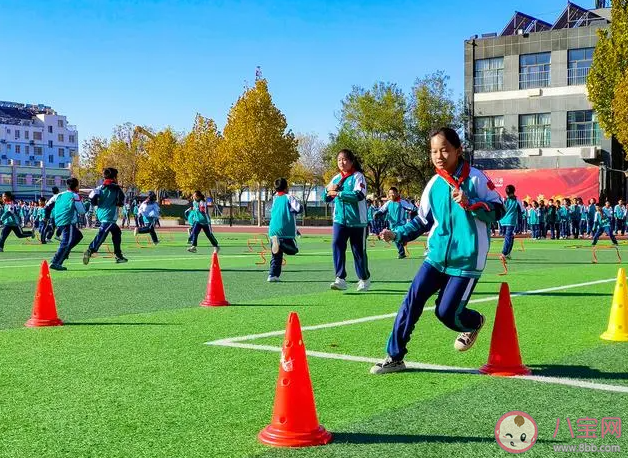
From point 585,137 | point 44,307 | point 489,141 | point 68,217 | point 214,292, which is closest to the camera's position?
point 44,307

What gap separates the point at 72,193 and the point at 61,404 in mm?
12289

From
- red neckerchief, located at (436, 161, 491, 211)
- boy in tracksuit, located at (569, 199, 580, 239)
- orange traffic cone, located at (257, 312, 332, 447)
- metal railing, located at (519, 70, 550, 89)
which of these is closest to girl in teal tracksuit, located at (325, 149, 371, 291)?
red neckerchief, located at (436, 161, 491, 211)

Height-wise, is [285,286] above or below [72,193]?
below

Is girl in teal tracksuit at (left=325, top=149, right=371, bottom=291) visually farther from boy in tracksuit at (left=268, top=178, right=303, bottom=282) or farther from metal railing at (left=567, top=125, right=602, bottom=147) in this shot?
metal railing at (left=567, top=125, right=602, bottom=147)

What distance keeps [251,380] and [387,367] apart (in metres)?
1.03

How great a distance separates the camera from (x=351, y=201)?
11.4 metres

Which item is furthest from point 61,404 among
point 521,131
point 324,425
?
point 521,131

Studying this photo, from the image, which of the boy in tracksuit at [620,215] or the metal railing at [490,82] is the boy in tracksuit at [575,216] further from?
the metal railing at [490,82]

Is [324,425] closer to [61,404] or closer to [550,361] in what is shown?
[61,404]

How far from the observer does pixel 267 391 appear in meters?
5.44

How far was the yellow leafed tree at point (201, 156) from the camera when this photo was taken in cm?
7044

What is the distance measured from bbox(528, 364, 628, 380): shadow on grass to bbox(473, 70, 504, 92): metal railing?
162ft

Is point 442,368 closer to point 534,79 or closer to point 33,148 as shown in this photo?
point 534,79

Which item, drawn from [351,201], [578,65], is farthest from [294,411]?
[578,65]
